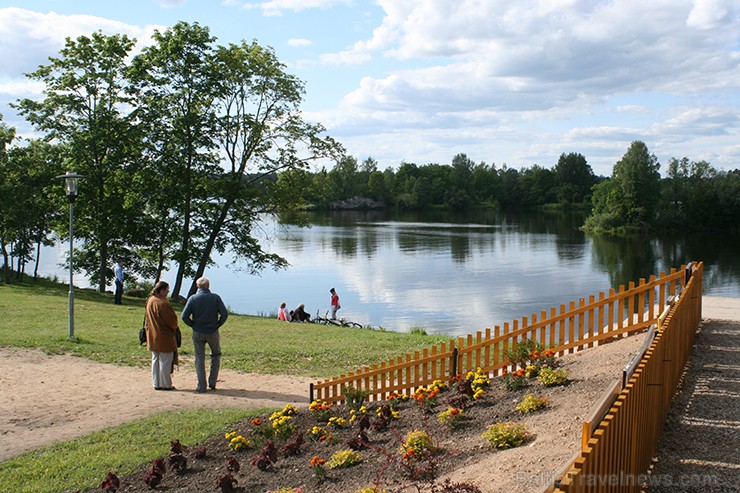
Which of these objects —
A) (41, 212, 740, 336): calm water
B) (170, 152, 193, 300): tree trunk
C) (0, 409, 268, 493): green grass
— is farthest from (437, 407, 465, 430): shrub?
(170, 152, 193, 300): tree trunk

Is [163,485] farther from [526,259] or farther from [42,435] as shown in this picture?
[526,259]

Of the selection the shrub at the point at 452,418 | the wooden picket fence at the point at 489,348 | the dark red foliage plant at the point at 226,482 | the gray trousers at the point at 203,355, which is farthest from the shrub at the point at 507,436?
the gray trousers at the point at 203,355

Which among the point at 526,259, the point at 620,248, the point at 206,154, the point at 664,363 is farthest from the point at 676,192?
the point at 664,363

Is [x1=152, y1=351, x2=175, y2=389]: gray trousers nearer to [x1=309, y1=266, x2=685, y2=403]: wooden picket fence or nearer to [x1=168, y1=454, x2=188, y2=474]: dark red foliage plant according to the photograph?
[x1=309, y1=266, x2=685, y2=403]: wooden picket fence

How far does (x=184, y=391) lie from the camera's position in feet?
35.8

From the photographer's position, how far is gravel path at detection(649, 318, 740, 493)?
5.19m

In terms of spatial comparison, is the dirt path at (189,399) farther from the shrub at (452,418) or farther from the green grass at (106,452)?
the shrub at (452,418)

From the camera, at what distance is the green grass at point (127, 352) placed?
747cm

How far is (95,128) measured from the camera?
97.6 feet

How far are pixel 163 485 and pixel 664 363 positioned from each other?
519cm

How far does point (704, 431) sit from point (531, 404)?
1.64 meters

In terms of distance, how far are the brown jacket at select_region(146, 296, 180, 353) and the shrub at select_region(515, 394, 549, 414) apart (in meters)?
5.92

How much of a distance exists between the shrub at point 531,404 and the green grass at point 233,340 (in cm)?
606

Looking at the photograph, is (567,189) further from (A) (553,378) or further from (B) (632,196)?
(A) (553,378)
